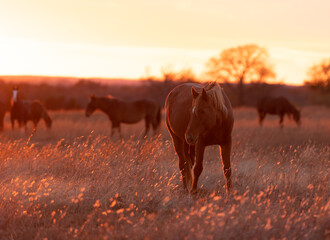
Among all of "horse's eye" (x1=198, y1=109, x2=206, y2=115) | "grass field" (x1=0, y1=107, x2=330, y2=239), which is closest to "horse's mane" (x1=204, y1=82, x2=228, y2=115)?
"horse's eye" (x1=198, y1=109, x2=206, y2=115)

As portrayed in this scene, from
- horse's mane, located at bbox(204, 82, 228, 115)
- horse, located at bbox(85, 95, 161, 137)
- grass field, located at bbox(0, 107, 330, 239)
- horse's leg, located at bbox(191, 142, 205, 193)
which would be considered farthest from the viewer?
horse, located at bbox(85, 95, 161, 137)

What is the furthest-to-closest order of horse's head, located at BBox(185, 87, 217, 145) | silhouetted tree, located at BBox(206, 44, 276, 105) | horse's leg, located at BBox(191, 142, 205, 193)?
silhouetted tree, located at BBox(206, 44, 276, 105) < horse's leg, located at BBox(191, 142, 205, 193) < horse's head, located at BBox(185, 87, 217, 145)

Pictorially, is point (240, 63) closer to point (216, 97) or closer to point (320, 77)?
point (320, 77)

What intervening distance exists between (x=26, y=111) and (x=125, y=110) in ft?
14.1

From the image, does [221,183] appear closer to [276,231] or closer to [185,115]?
[185,115]

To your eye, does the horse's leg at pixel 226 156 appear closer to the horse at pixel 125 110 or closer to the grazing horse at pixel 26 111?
the horse at pixel 125 110

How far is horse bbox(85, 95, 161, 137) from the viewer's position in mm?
15117

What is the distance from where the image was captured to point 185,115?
5.50 m

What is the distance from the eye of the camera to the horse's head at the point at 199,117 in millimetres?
4594

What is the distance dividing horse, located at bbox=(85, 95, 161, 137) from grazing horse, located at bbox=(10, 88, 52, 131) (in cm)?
216

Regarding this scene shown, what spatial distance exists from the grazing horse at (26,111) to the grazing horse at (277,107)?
34.9 feet

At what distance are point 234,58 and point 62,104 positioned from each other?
21.5m

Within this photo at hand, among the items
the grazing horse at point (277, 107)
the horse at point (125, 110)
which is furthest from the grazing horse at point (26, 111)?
the grazing horse at point (277, 107)

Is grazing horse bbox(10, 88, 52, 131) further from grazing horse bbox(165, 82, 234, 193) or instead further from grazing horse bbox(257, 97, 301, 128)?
grazing horse bbox(165, 82, 234, 193)
